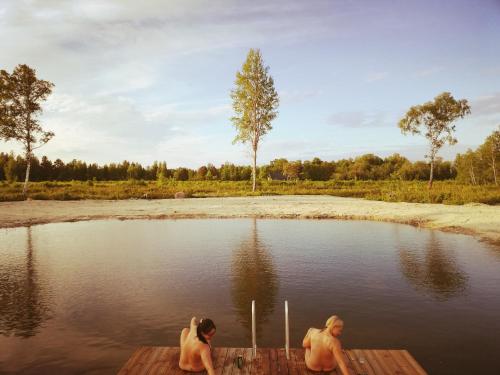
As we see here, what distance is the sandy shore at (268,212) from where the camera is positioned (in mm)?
25312

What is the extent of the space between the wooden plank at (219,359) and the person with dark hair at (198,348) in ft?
0.74

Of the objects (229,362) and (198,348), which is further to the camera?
(229,362)

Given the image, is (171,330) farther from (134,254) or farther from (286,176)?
(286,176)

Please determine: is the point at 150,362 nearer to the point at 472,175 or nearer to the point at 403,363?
the point at 403,363

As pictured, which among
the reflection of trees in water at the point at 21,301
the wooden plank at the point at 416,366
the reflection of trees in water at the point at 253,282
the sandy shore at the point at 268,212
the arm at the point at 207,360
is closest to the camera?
the arm at the point at 207,360

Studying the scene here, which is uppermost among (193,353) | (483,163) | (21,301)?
(483,163)

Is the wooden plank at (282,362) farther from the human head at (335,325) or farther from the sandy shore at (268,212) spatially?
the sandy shore at (268,212)

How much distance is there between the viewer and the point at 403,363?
22.0 feet

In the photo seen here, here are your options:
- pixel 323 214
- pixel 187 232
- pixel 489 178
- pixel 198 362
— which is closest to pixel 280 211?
pixel 323 214

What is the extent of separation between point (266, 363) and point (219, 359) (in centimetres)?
83

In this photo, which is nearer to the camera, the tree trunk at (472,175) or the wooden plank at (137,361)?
the wooden plank at (137,361)

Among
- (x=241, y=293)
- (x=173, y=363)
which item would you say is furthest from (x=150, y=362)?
(x=241, y=293)

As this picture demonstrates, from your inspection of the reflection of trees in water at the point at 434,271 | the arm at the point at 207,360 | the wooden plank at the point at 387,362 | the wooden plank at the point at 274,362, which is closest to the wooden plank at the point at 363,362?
the wooden plank at the point at 387,362

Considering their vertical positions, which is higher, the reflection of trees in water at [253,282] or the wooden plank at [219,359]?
the wooden plank at [219,359]
